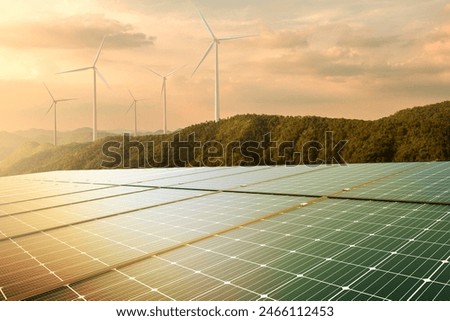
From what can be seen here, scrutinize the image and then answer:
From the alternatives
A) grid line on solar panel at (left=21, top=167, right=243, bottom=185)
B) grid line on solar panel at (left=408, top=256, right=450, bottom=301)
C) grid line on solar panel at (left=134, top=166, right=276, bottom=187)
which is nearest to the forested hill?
grid line on solar panel at (left=21, top=167, right=243, bottom=185)

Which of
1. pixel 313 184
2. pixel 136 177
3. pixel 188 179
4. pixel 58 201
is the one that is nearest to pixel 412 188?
pixel 313 184

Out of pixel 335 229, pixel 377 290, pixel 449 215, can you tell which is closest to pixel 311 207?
pixel 335 229

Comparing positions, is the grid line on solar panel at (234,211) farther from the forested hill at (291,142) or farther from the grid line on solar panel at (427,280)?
the forested hill at (291,142)

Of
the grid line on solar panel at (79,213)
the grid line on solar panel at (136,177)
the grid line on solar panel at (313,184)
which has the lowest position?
the grid line on solar panel at (79,213)

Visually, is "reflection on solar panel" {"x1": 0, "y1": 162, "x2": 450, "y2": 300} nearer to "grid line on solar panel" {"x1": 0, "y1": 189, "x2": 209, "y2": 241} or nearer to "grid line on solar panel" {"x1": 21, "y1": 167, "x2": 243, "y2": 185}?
"grid line on solar panel" {"x1": 0, "y1": 189, "x2": 209, "y2": 241}

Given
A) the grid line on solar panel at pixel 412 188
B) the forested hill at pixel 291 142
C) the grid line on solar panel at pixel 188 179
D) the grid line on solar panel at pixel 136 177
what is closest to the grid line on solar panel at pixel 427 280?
the grid line on solar panel at pixel 412 188

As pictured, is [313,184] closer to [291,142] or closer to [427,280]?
[427,280]

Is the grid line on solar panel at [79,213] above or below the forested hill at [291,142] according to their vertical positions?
below
